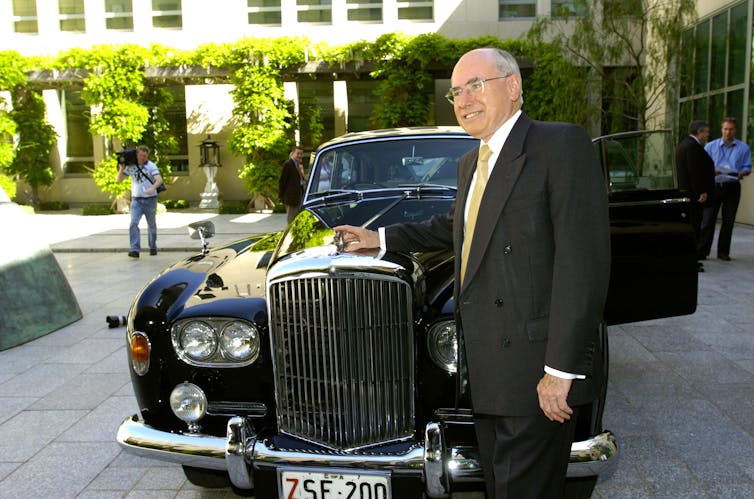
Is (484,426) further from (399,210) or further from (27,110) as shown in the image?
(27,110)

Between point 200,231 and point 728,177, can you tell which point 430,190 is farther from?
point 728,177

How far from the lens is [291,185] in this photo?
11516mm

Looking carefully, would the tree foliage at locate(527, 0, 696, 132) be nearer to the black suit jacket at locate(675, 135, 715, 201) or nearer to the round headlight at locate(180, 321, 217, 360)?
the black suit jacket at locate(675, 135, 715, 201)

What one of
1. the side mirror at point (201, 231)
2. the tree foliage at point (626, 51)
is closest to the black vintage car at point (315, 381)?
the side mirror at point (201, 231)

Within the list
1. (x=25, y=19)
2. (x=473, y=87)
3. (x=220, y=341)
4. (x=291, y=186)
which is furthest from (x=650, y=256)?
(x=25, y=19)

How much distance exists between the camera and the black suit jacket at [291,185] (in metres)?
11.5

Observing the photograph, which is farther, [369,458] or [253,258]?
[253,258]

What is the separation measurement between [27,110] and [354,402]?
21556 millimetres

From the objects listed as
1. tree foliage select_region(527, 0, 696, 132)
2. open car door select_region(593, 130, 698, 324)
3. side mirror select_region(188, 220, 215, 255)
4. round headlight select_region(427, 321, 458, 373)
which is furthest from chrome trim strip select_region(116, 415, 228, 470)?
tree foliage select_region(527, 0, 696, 132)

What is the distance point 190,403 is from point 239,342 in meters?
0.34

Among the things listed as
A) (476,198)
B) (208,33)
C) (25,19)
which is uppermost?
(25,19)

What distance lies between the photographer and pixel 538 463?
2049 millimetres

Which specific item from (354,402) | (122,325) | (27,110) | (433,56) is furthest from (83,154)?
(354,402)

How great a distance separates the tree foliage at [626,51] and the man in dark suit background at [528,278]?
1361 cm
